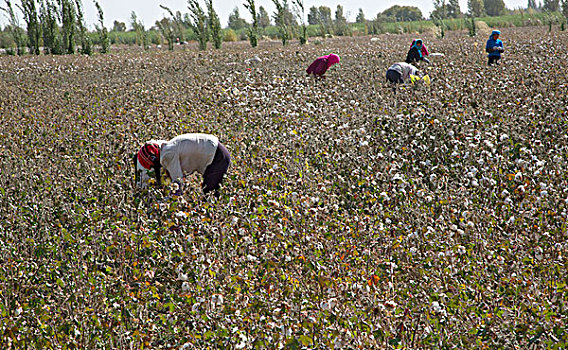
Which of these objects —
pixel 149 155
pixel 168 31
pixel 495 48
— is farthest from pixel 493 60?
pixel 168 31

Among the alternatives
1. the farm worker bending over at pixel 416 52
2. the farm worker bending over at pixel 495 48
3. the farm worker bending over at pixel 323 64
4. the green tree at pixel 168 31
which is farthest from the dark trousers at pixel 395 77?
the green tree at pixel 168 31

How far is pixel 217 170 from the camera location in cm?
647

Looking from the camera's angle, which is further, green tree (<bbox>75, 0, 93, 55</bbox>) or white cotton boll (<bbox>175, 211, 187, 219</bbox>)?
green tree (<bbox>75, 0, 93, 55</bbox>)

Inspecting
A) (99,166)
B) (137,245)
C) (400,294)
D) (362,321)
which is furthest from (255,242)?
(99,166)

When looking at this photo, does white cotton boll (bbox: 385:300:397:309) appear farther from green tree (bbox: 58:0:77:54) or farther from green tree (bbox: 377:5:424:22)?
green tree (bbox: 377:5:424:22)

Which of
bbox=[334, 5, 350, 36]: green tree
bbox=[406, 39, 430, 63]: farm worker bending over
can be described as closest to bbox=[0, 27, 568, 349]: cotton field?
bbox=[406, 39, 430, 63]: farm worker bending over

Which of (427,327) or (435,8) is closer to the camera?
(427,327)

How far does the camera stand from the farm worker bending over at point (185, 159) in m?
6.05

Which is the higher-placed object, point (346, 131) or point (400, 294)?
point (346, 131)

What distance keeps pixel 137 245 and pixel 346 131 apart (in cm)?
464

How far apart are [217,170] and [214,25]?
17947 millimetres

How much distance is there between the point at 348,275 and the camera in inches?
179

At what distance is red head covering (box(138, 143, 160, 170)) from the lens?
6031 mm

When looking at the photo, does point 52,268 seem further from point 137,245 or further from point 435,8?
point 435,8
